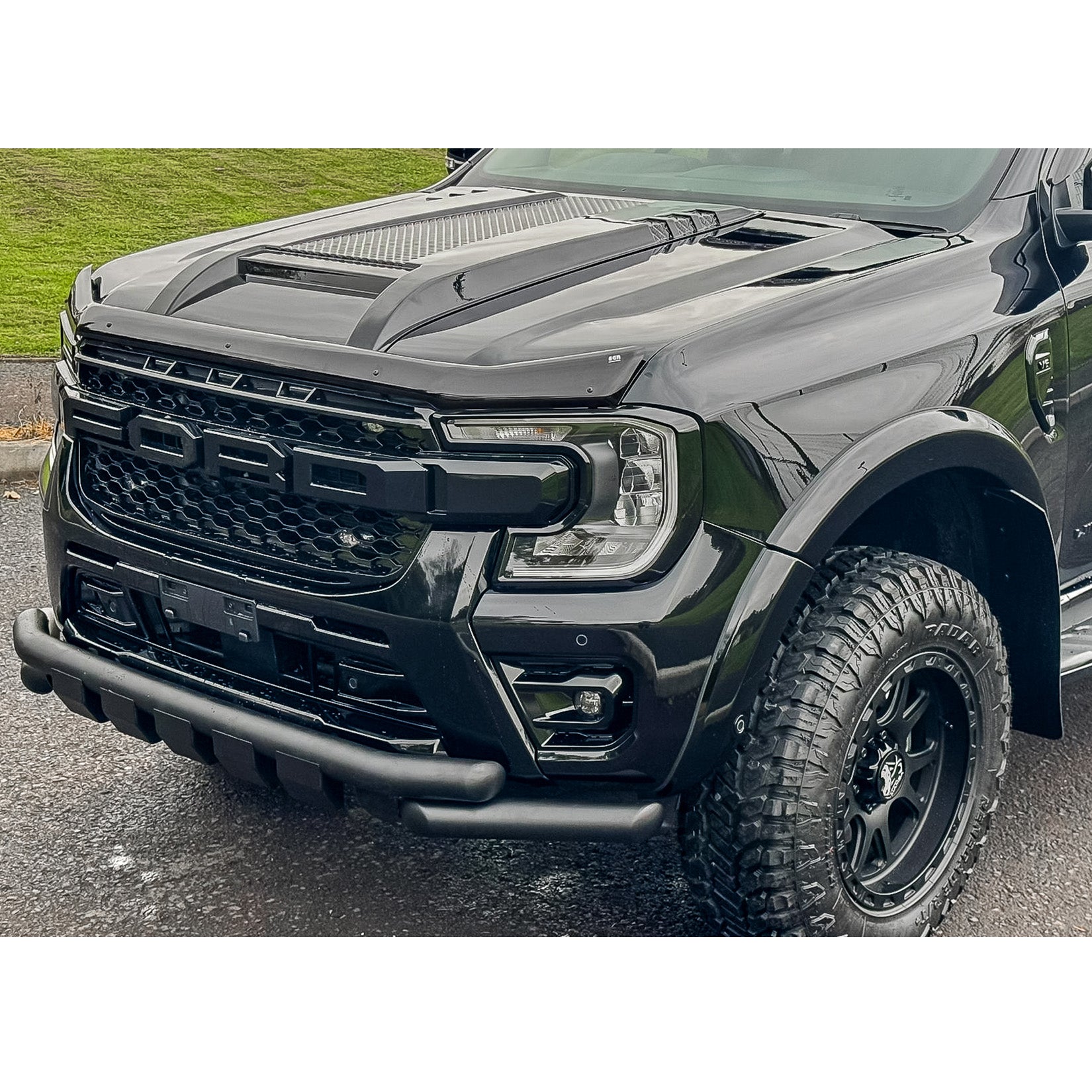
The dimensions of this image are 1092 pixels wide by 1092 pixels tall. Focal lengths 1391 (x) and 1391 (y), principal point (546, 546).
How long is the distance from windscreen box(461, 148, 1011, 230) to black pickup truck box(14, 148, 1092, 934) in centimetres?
2

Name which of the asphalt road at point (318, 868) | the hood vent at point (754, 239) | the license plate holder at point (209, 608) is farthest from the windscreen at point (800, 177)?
the license plate holder at point (209, 608)

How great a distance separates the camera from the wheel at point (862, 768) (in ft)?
8.58

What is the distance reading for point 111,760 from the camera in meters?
3.85

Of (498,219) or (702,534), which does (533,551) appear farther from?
(498,219)

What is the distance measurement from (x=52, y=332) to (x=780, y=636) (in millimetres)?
7259

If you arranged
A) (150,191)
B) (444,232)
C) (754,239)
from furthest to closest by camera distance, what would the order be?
(150,191) < (444,232) < (754,239)

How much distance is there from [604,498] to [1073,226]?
5.02ft

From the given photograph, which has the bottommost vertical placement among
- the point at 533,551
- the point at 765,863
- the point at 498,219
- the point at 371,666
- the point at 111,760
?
the point at 111,760

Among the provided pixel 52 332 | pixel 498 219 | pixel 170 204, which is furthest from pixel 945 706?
pixel 170 204

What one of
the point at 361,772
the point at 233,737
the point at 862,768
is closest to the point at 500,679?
the point at 361,772

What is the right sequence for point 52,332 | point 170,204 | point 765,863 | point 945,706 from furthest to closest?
1. point 170,204
2. point 52,332
3. point 945,706
4. point 765,863

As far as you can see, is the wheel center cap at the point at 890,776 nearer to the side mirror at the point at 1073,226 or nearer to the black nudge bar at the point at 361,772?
the black nudge bar at the point at 361,772

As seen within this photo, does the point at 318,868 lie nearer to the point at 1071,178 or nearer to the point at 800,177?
the point at 800,177

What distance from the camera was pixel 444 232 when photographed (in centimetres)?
326
